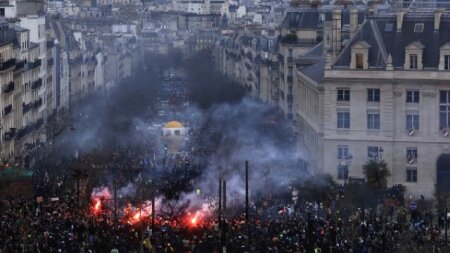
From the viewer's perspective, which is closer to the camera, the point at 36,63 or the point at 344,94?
the point at 344,94

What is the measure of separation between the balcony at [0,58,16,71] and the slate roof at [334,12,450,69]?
1982 centimetres

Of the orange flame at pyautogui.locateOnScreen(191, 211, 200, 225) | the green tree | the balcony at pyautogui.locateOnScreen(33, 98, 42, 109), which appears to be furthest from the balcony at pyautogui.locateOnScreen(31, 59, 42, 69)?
the orange flame at pyautogui.locateOnScreen(191, 211, 200, 225)

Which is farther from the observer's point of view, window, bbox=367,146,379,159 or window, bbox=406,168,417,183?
window, bbox=367,146,379,159

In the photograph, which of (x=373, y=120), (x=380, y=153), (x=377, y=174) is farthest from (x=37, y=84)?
(x=377, y=174)

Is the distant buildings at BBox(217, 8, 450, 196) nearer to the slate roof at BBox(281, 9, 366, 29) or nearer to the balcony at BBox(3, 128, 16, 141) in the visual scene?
the balcony at BBox(3, 128, 16, 141)

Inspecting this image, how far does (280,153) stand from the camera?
258 feet

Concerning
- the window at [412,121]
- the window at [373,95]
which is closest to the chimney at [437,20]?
the window at [373,95]

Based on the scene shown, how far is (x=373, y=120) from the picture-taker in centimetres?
6944

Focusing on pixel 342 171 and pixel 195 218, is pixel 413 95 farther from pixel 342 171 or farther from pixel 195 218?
pixel 195 218

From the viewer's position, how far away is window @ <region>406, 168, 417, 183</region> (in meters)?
68.8

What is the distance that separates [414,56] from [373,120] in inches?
129

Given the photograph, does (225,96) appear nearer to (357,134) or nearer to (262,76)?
(262,76)

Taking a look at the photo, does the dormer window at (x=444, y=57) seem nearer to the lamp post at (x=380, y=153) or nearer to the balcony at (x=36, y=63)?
the lamp post at (x=380, y=153)

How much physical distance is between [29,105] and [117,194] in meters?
28.1
